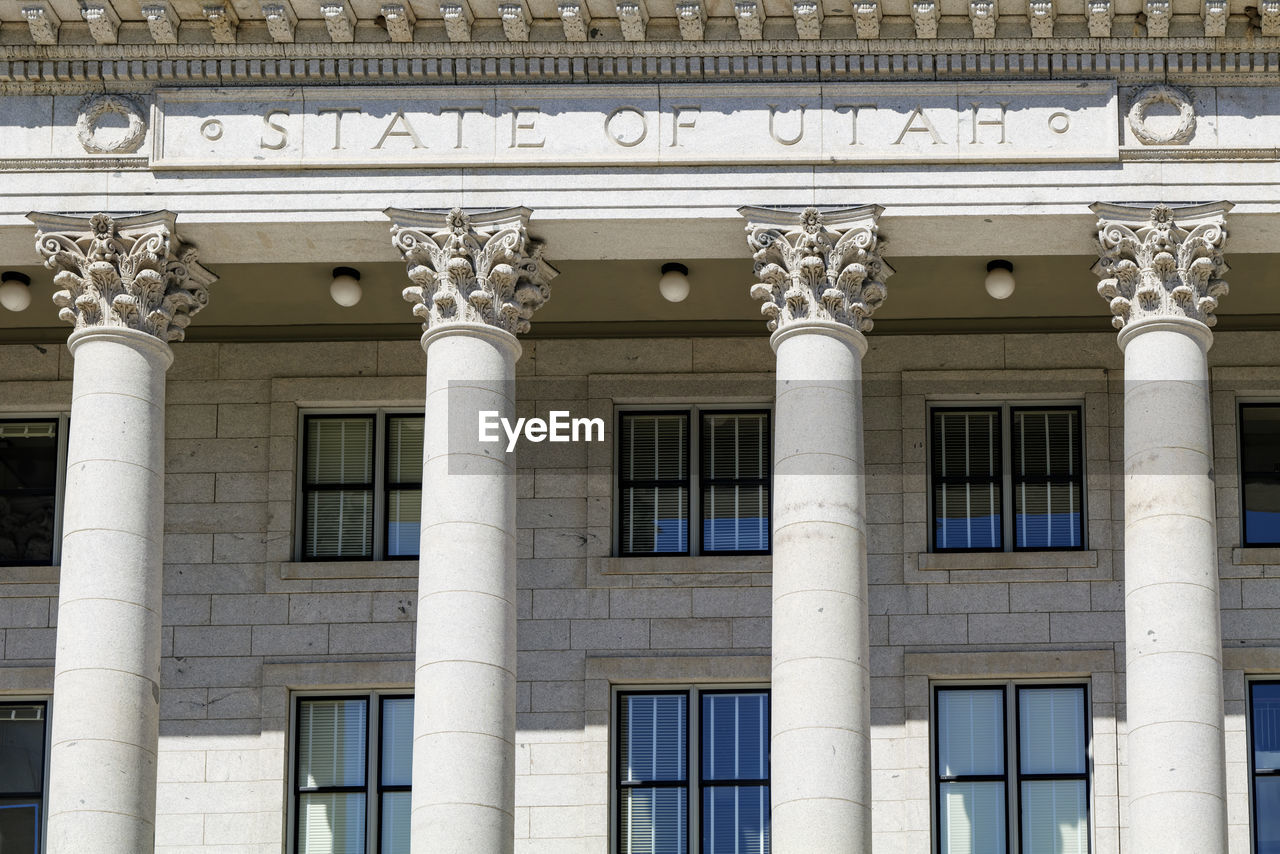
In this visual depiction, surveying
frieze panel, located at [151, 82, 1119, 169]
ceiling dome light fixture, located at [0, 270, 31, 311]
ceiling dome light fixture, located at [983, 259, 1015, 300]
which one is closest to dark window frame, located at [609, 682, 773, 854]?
ceiling dome light fixture, located at [983, 259, 1015, 300]

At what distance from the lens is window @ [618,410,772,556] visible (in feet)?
128

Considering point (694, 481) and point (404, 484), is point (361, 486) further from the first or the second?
point (694, 481)

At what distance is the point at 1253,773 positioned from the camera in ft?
121

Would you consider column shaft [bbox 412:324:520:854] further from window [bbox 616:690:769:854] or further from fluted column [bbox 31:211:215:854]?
window [bbox 616:690:769:854]

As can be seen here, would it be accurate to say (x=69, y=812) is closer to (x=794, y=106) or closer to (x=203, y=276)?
(x=203, y=276)

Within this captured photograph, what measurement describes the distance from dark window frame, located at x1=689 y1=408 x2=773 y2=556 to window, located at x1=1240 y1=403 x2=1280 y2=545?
6405 millimetres

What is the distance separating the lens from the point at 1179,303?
33719 millimetres

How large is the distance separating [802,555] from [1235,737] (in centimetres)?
780

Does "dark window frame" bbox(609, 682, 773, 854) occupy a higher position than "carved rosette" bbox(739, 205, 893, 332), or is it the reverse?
"carved rosette" bbox(739, 205, 893, 332)

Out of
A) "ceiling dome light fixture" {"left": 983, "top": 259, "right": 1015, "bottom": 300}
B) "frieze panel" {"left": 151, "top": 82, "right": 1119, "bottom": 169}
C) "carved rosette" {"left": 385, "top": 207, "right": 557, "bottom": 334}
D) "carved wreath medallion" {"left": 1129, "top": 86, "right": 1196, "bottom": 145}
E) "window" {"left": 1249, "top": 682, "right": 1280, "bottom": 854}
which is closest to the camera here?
"carved rosette" {"left": 385, "top": 207, "right": 557, "bottom": 334}

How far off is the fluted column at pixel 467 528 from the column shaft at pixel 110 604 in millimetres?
3174

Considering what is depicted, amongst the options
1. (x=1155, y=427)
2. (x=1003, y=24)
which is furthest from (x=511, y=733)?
(x=1003, y=24)

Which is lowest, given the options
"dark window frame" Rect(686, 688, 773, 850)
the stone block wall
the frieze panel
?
"dark window frame" Rect(686, 688, 773, 850)

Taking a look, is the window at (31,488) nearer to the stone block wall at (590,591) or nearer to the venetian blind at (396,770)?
the stone block wall at (590,591)
